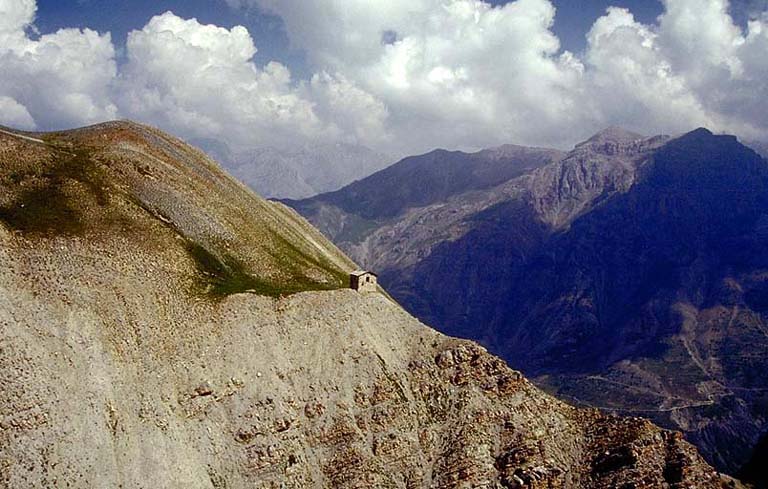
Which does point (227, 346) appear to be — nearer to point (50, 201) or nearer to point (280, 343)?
point (280, 343)

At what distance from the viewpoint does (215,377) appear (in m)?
80.3

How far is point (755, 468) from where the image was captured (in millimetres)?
163625

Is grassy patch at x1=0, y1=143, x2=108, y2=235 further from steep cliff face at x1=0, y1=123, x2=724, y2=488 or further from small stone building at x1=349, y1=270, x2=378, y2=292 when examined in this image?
small stone building at x1=349, y1=270, x2=378, y2=292

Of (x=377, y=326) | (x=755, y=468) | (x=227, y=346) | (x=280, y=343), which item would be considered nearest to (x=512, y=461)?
(x=377, y=326)

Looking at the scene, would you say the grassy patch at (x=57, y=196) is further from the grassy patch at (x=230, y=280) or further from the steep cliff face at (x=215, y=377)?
the grassy patch at (x=230, y=280)

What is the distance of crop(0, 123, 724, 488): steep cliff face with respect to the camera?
6994 cm

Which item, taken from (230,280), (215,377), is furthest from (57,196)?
(215,377)

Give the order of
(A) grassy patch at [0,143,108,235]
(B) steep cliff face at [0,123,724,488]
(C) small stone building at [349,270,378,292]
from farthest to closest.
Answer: (C) small stone building at [349,270,378,292]
(A) grassy patch at [0,143,108,235]
(B) steep cliff face at [0,123,724,488]

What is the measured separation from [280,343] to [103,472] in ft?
93.8

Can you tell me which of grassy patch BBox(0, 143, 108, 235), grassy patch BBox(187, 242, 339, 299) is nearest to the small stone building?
grassy patch BBox(187, 242, 339, 299)

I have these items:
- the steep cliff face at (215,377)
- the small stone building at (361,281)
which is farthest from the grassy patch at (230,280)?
the small stone building at (361,281)

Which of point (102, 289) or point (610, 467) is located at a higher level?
point (102, 289)

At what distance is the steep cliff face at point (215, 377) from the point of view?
69.9m

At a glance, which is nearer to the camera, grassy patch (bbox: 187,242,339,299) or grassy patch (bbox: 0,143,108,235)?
grassy patch (bbox: 0,143,108,235)
